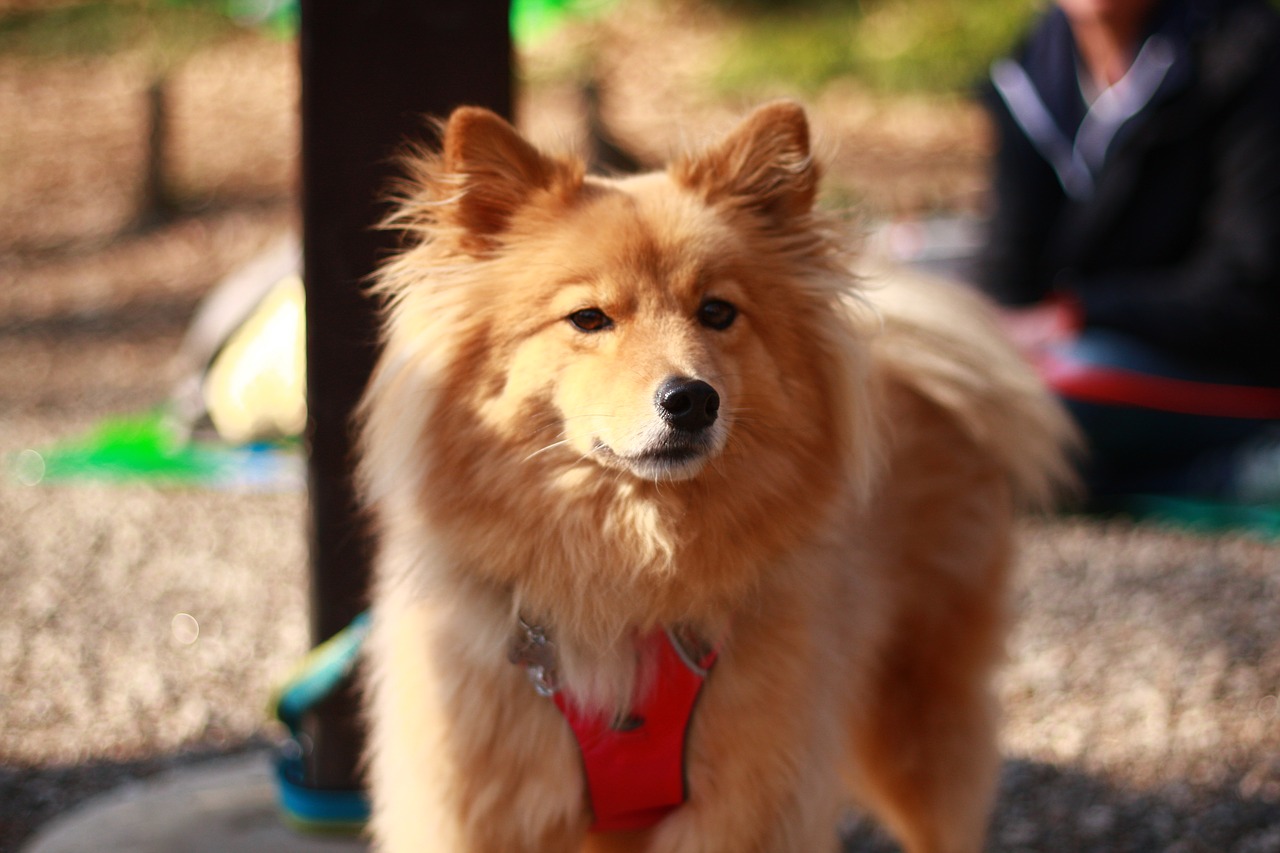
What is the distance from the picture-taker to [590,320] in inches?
91.4

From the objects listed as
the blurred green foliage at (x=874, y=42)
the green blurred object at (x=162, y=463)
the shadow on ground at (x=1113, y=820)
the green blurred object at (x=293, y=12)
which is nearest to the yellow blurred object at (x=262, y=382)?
the green blurred object at (x=162, y=463)

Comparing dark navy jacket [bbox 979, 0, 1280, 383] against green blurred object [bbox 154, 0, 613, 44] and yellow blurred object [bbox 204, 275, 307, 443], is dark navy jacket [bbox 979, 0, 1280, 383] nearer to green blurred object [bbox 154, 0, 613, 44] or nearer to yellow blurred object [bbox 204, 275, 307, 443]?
yellow blurred object [bbox 204, 275, 307, 443]

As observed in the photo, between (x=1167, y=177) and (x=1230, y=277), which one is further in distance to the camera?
(x=1167, y=177)

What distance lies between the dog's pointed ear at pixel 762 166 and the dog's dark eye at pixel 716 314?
25 cm

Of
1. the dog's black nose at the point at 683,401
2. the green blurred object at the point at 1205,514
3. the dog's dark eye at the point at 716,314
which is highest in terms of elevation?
the dog's dark eye at the point at 716,314

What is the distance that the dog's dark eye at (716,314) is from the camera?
236cm

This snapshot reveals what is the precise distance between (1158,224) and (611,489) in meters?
3.96

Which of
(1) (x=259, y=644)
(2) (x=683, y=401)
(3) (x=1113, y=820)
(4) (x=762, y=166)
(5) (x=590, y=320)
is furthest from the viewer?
(1) (x=259, y=644)

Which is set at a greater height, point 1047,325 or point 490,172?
point 490,172

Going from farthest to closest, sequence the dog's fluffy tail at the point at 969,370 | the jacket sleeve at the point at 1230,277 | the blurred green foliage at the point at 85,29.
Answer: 1. the blurred green foliage at the point at 85,29
2. the jacket sleeve at the point at 1230,277
3. the dog's fluffy tail at the point at 969,370

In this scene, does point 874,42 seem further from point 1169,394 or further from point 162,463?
point 162,463

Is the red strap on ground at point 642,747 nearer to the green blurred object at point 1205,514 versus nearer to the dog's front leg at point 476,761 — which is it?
the dog's front leg at point 476,761

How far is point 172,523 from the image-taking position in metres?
5.30

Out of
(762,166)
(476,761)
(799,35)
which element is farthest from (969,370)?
(799,35)
